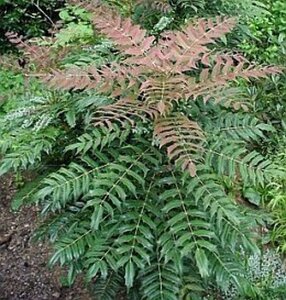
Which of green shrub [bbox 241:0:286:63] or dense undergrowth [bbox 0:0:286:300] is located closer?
dense undergrowth [bbox 0:0:286:300]

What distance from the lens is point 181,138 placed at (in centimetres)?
229

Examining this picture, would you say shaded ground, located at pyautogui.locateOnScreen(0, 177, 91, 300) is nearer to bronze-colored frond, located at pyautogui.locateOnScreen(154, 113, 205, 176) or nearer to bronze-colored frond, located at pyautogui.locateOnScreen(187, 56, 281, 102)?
bronze-colored frond, located at pyautogui.locateOnScreen(154, 113, 205, 176)

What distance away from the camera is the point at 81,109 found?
2.59 m

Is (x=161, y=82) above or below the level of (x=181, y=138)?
above

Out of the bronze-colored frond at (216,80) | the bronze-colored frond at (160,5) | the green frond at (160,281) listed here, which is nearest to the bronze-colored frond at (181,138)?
the bronze-colored frond at (216,80)

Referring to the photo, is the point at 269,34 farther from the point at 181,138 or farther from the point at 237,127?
the point at 181,138

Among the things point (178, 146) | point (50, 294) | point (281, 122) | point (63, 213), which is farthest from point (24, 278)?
point (281, 122)

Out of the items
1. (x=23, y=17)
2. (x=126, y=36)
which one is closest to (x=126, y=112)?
(x=126, y=36)

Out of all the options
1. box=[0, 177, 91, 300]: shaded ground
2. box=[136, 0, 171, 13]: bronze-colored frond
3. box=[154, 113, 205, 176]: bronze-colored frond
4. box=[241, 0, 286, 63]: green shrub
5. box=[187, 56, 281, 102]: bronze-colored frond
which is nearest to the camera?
box=[154, 113, 205, 176]: bronze-colored frond

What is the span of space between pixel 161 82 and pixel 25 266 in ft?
4.57

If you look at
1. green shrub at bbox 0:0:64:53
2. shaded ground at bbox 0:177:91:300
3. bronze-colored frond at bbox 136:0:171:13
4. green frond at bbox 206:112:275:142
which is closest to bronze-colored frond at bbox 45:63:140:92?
green frond at bbox 206:112:275:142

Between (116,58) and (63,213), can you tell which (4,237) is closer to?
(63,213)

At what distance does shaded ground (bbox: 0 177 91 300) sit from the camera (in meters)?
3.06

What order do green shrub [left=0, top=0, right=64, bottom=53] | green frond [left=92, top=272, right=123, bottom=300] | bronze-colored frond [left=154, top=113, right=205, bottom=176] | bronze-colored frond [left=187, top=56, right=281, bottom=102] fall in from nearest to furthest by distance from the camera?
bronze-colored frond [left=154, top=113, right=205, bottom=176], bronze-colored frond [left=187, top=56, right=281, bottom=102], green frond [left=92, top=272, right=123, bottom=300], green shrub [left=0, top=0, right=64, bottom=53]
